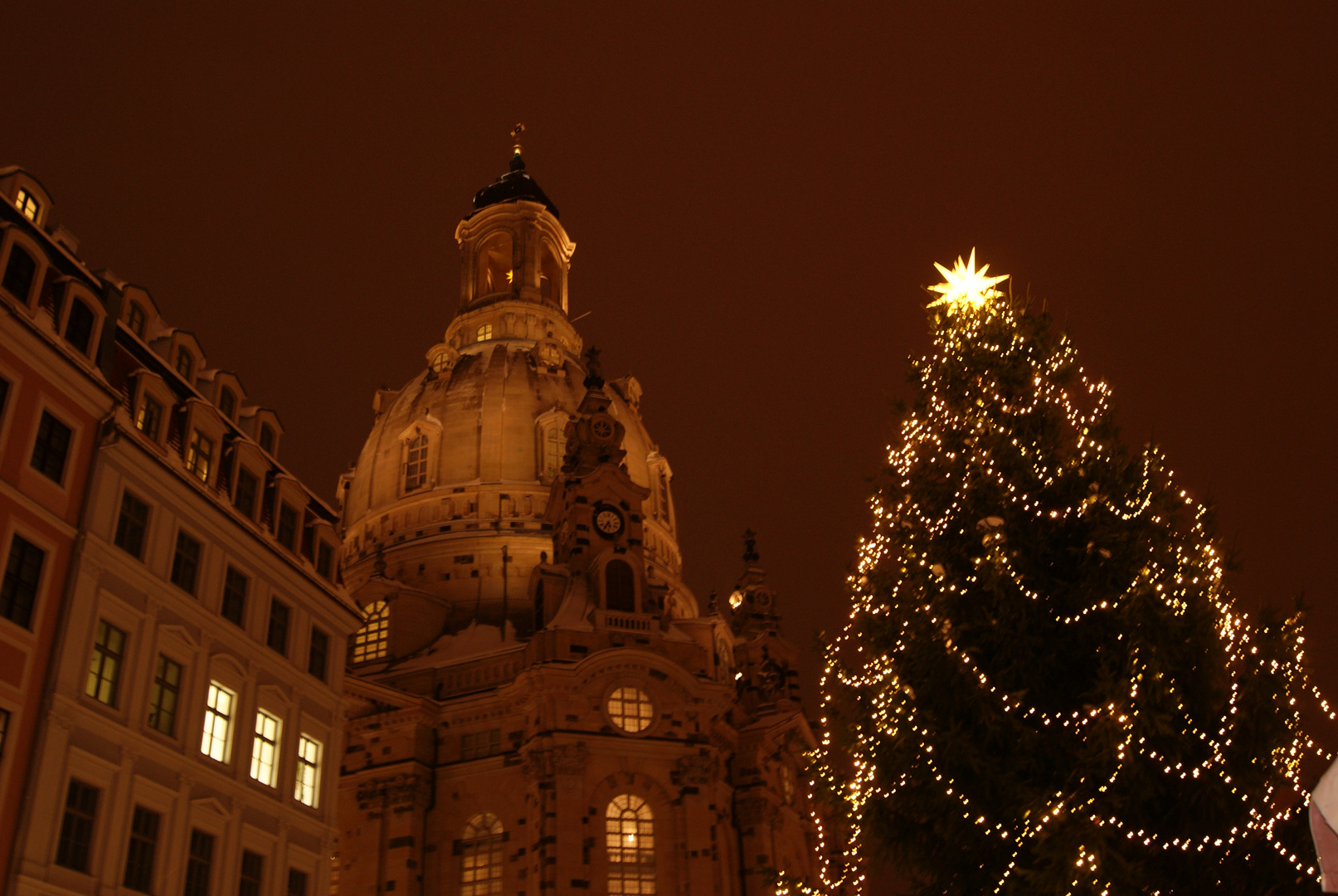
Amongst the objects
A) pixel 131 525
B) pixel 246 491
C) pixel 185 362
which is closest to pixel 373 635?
pixel 246 491

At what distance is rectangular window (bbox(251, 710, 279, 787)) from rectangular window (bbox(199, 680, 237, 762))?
0.85 m

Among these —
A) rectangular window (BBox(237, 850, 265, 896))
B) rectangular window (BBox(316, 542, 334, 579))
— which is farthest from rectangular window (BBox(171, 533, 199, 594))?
rectangular window (BBox(237, 850, 265, 896))

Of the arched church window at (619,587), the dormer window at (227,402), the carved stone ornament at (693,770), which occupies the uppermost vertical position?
the arched church window at (619,587)

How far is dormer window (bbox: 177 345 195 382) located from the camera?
3216cm

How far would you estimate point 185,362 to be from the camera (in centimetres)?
3241

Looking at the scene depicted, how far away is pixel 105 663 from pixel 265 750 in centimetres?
567

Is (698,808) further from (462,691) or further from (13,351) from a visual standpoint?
(13,351)

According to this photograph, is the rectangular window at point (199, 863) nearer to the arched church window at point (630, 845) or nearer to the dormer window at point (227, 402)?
the dormer window at point (227, 402)

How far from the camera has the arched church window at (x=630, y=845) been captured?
168 ft

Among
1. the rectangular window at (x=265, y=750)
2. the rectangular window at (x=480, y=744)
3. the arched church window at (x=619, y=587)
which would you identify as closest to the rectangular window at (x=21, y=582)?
the rectangular window at (x=265, y=750)

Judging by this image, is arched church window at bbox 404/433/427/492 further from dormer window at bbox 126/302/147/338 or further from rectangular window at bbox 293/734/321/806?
dormer window at bbox 126/302/147/338

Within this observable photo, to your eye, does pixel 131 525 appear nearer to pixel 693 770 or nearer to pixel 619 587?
pixel 693 770

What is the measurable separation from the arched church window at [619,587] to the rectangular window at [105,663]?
3320 cm

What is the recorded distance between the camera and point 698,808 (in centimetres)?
5338
